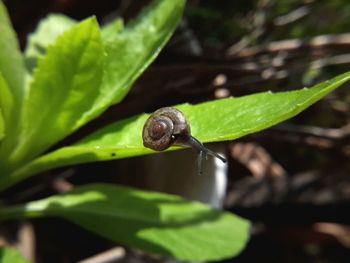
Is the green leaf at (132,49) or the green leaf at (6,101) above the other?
the green leaf at (132,49)

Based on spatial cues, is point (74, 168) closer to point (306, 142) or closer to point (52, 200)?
point (52, 200)

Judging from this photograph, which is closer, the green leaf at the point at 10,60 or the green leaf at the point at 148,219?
the green leaf at the point at 10,60

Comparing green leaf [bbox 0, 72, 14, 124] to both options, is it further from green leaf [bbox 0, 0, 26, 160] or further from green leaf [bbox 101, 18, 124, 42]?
green leaf [bbox 101, 18, 124, 42]

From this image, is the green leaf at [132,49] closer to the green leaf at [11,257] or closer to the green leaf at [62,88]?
the green leaf at [62,88]

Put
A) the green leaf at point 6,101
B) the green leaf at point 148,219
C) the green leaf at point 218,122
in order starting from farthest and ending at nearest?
the green leaf at point 148,219 → the green leaf at point 6,101 → the green leaf at point 218,122

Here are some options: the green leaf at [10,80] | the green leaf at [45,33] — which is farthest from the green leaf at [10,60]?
the green leaf at [45,33]

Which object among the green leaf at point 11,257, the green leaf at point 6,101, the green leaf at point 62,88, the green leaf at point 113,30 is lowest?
the green leaf at point 11,257

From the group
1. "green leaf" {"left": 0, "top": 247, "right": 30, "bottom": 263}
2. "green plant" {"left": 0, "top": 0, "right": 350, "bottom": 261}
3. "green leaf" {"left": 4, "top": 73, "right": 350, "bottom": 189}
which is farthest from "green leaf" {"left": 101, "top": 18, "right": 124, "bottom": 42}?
"green leaf" {"left": 0, "top": 247, "right": 30, "bottom": 263}

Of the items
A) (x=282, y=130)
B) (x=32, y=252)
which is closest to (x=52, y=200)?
(x=32, y=252)
